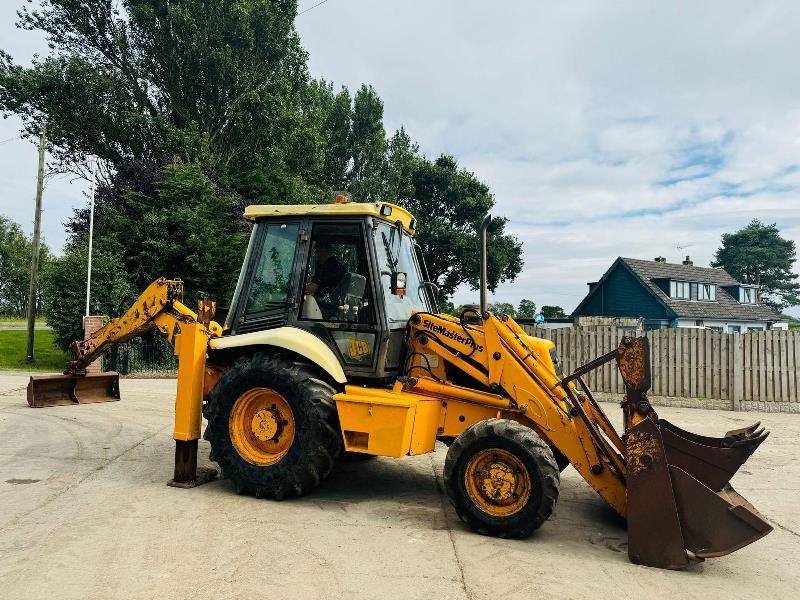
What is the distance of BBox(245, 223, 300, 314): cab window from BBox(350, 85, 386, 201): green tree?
30.2 meters

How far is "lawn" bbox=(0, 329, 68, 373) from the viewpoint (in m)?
19.7

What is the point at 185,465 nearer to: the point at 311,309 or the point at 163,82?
the point at 311,309

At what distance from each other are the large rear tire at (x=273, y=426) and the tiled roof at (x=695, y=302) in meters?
32.1

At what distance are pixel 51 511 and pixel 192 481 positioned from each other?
4.25 feet

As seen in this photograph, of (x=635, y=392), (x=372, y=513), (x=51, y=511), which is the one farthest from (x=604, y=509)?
(x=51, y=511)

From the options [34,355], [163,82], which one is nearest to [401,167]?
[163,82]

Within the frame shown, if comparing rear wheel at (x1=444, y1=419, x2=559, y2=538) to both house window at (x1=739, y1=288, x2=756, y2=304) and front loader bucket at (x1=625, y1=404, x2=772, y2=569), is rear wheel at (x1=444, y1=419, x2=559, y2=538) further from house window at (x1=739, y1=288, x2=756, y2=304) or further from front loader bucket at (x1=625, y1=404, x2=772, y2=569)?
house window at (x1=739, y1=288, x2=756, y2=304)

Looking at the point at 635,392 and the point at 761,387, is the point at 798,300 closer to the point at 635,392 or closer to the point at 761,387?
the point at 761,387

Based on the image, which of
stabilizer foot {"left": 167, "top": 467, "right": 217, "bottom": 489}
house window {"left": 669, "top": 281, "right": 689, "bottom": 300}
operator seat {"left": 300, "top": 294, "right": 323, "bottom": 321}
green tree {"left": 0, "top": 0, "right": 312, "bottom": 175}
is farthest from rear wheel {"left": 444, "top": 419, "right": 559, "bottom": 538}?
house window {"left": 669, "top": 281, "right": 689, "bottom": 300}

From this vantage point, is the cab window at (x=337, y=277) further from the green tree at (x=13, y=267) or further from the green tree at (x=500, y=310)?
the green tree at (x=13, y=267)

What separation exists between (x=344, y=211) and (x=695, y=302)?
35.2m

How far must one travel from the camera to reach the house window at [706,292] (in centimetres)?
3731

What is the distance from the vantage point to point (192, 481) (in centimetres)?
627

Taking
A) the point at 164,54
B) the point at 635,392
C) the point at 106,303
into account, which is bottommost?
the point at 635,392
